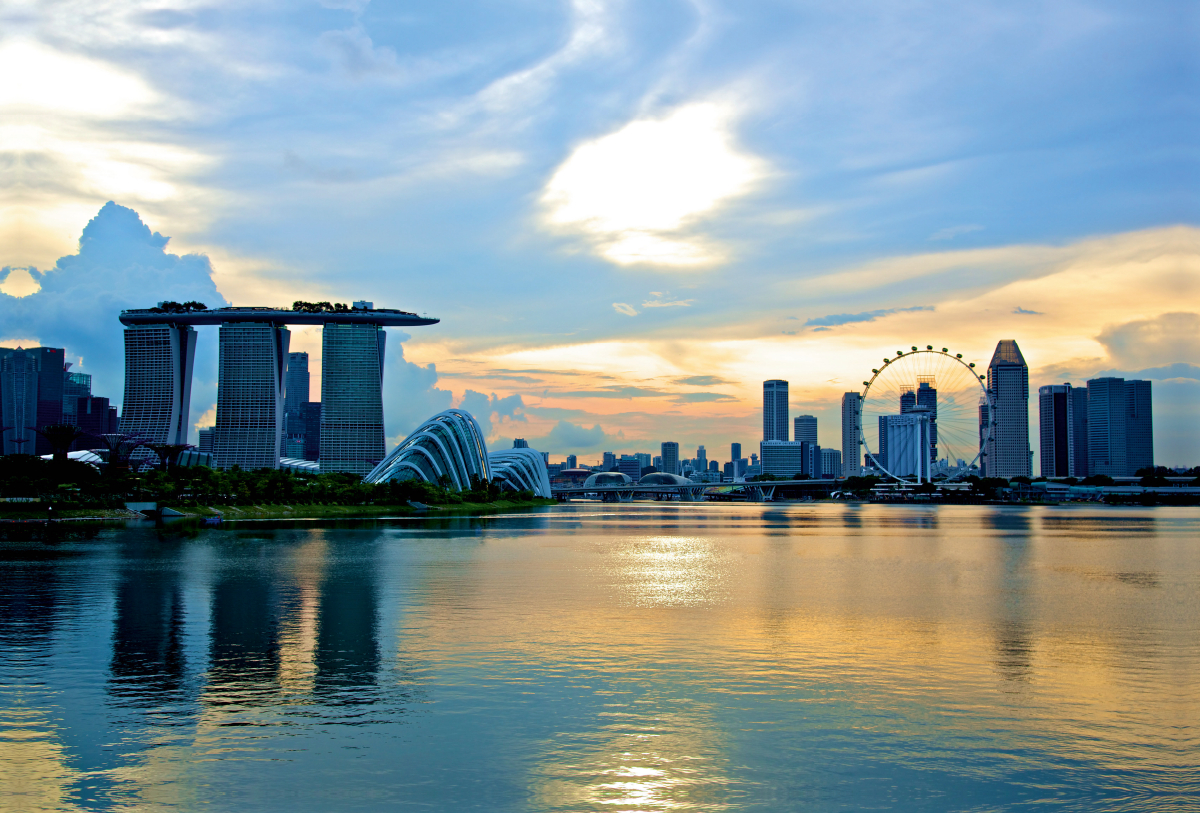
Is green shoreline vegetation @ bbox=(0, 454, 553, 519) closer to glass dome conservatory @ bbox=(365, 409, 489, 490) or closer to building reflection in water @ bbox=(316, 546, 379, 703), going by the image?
glass dome conservatory @ bbox=(365, 409, 489, 490)

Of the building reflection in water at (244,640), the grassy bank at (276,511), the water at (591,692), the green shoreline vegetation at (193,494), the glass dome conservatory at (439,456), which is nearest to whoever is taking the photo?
the water at (591,692)

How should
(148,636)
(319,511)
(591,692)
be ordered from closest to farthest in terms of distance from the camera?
(591,692)
(148,636)
(319,511)

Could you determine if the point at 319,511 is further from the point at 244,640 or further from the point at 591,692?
the point at 591,692

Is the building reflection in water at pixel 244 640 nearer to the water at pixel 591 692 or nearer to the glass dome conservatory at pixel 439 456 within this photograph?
the water at pixel 591 692

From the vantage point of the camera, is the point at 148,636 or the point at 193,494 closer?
the point at 148,636

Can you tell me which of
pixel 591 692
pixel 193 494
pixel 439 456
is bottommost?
pixel 591 692

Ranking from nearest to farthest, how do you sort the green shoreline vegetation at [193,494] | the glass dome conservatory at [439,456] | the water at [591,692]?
1. the water at [591,692]
2. the green shoreline vegetation at [193,494]
3. the glass dome conservatory at [439,456]

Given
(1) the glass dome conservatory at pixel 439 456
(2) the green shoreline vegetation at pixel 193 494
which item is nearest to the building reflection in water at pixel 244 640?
(2) the green shoreline vegetation at pixel 193 494

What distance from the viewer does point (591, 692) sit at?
73.8ft

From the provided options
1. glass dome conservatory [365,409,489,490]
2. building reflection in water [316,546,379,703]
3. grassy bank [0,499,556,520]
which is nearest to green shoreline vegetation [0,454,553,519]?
grassy bank [0,499,556,520]

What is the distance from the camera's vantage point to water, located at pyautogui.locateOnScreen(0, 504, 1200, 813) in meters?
16.3

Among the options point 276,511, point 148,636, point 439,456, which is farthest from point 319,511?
point 148,636

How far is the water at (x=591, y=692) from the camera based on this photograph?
1627 centimetres

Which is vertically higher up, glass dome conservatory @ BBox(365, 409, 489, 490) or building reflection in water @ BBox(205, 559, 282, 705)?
glass dome conservatory @ BBox(365, 409, 489, 490)
